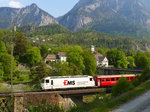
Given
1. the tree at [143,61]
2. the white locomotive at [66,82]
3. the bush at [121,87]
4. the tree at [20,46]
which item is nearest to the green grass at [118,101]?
the bush at [121,87]

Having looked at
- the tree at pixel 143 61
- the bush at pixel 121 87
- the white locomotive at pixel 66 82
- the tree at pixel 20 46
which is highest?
the tree at pixel 20 46

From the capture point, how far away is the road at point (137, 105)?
12.0 meters

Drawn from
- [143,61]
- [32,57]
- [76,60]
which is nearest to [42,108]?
[76,60]

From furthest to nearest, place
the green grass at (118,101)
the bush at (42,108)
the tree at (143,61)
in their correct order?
the tree at (143,61) < the green grass at (118,101) < the bush at (42,108)

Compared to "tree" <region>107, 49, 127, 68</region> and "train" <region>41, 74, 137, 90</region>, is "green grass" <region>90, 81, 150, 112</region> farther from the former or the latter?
"tree" <region>107, 49, 127, 68</region>

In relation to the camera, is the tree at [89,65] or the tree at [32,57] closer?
the tree at [89,65]

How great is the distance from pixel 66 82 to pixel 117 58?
175 feet

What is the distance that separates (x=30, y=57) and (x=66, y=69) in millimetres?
27682

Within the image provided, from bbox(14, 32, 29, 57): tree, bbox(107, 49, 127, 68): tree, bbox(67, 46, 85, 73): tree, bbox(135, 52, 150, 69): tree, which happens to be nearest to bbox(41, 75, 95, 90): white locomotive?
bbox(67, 46, 85, 73): tree

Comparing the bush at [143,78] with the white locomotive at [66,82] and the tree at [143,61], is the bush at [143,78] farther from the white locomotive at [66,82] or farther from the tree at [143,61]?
the tree at [143,61]

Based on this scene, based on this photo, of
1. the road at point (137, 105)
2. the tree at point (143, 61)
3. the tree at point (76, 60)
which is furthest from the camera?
the tree at point (143, 61)

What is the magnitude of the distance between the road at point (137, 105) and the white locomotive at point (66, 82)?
1022 inches

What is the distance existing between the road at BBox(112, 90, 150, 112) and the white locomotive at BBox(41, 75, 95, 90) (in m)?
25.9

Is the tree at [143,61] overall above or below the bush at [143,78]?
above
